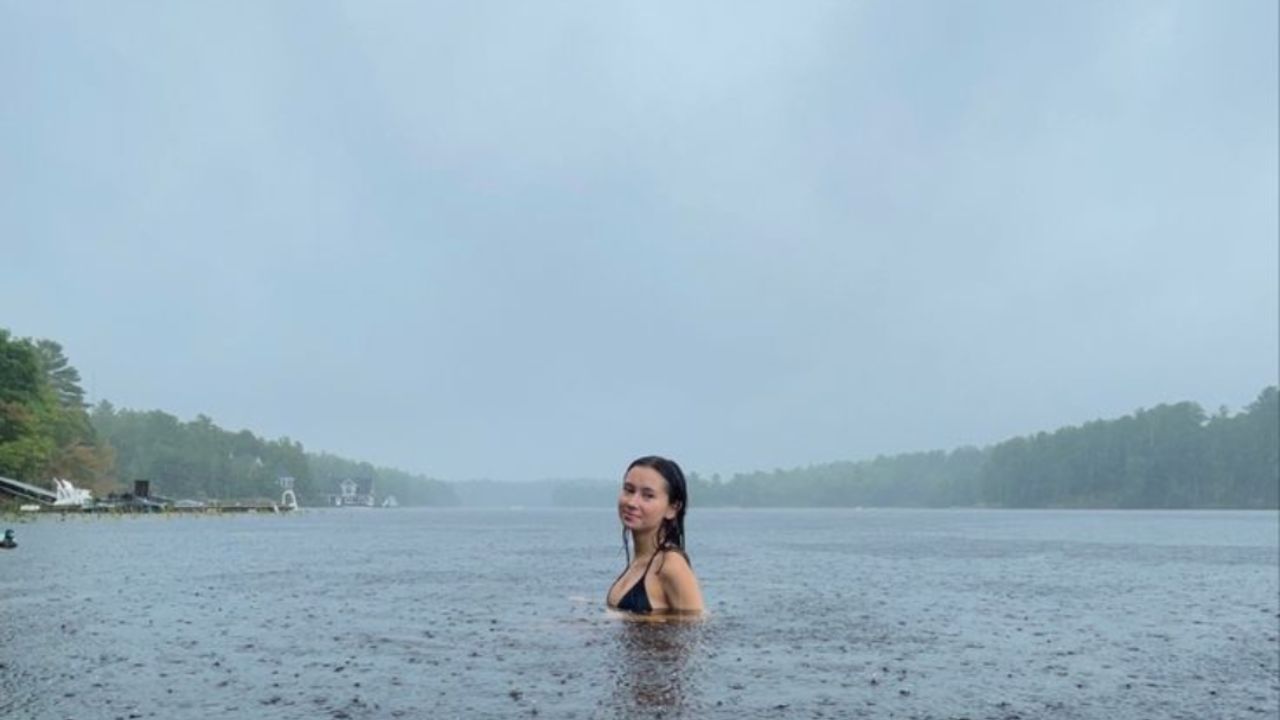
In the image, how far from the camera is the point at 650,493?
433 inches

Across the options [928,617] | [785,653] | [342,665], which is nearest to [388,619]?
[342,665]

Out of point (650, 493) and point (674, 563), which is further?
point (674, 563)

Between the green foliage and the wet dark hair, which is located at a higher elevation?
the green foliage

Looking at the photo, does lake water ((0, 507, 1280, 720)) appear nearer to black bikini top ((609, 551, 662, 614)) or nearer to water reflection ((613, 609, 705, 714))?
water reflection ((613, 609, 705, 714))

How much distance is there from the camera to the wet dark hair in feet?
36.0

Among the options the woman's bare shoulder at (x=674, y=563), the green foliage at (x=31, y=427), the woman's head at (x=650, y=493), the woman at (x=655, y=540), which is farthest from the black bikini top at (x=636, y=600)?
the green foliage at (x=31, y=427)

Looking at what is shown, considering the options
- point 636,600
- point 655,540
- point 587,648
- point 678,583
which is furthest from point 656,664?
point 587,648

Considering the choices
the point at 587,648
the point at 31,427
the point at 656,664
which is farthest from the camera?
the point at 31,427

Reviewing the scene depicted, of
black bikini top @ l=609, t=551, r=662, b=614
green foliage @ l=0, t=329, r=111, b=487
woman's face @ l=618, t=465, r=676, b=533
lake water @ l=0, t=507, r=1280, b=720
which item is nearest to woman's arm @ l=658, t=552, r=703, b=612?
black bikini top @ l=609, t=551, r=662, b=614

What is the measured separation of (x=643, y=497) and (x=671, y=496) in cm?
31

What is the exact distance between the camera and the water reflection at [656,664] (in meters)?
10.4

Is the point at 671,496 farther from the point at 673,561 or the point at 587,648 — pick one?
the point at 587,648

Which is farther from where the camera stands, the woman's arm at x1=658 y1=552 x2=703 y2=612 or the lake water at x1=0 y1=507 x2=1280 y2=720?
the woman's arm at x1=658 y1=552 x2=703 y2=612

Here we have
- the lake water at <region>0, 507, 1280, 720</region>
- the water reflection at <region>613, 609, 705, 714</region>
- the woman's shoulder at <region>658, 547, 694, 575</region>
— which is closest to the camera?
the water reflection at <region>613, 609, 705, 714</region>
